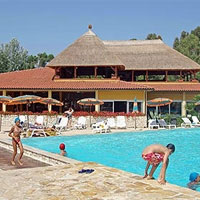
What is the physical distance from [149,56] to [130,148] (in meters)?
17.3

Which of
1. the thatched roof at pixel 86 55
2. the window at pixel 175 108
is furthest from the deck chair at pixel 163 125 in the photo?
the thatched roof at pixel 86 55

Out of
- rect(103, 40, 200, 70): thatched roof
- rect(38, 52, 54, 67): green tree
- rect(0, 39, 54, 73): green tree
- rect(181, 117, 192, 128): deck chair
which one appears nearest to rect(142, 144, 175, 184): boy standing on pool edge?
rect(181, 117, 192, 128): deck chair

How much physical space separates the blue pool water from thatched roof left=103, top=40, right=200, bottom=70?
30.6 ft

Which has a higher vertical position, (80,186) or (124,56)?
(124,56)

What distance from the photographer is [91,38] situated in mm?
31094

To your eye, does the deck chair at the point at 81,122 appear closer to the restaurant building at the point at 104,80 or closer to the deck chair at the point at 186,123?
the restaurant building at the point at 104,80

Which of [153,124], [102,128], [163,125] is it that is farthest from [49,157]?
[163,125]

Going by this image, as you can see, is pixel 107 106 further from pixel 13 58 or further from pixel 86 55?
pixel 13 58

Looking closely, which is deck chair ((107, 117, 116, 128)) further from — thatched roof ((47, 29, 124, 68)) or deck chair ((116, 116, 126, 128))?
thatched roof ((47, 29, 124, 68))

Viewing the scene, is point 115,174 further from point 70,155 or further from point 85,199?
point 70,155

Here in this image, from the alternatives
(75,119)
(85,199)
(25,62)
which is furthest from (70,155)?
(25,62)

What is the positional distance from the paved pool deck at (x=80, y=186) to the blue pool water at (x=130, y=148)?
10.3 feet

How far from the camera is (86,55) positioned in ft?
94.7

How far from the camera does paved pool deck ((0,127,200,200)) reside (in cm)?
657
